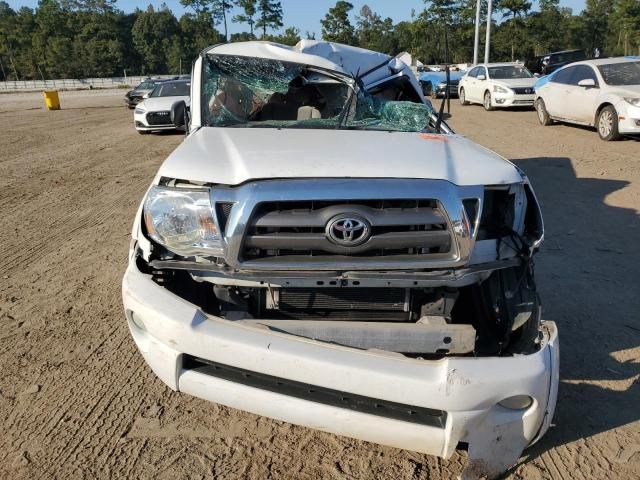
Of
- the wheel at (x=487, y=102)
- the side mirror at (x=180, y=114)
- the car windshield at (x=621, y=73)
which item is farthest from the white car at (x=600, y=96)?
the side mirror at (x=180, y=114)

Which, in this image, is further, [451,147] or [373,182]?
[451,147]

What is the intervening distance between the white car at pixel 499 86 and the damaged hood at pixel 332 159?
15.3 m

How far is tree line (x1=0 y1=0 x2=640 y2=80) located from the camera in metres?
55.6

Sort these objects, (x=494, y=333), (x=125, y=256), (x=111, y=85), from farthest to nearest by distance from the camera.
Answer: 1. (x=111, y=85)
2. (x=125, y=256)
3. (x=494, y=333)

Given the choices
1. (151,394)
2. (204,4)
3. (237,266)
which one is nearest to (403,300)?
(237,266)

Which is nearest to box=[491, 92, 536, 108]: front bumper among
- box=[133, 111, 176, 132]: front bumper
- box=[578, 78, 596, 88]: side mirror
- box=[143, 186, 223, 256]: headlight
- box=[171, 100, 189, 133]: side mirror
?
box=[578, 78, 596, 88]: side mirror

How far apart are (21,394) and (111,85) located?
2657 inches

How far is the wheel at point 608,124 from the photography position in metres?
10.6

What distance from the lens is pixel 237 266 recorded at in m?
2.38

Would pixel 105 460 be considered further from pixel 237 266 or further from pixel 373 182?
pixel 373 182

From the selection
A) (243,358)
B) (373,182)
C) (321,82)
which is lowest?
(243,358)

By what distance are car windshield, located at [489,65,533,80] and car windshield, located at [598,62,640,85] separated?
6.97 meters

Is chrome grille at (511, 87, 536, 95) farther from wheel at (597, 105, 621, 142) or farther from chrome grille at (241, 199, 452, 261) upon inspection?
chrome grille at (241, 199, 452, 261)

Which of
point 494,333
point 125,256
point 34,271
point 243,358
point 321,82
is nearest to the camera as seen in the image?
point 243,358
